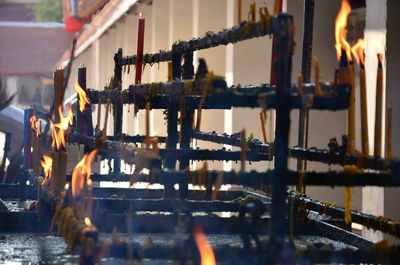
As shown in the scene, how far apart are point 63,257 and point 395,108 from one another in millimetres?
3603

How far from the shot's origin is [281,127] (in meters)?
2.63

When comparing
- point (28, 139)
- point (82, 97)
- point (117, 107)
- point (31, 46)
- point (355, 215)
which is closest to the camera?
point (355, 215)

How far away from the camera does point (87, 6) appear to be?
2350cm

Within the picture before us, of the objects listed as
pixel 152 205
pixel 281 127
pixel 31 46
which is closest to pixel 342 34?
pixel 281 127

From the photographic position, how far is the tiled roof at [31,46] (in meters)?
29.2

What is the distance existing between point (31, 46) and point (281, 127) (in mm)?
27603

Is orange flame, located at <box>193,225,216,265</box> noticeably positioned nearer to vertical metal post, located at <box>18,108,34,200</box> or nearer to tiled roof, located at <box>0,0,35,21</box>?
vertical metal post, located at <box>18,108,34,200</box>

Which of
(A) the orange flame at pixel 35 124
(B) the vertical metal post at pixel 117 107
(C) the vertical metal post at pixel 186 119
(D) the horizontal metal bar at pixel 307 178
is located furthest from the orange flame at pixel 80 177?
(A) the orange flame at pixel 35 124

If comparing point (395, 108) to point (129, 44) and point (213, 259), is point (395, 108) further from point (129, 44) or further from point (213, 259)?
point (129, 44)

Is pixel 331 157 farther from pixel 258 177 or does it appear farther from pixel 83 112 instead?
pixel 83 112

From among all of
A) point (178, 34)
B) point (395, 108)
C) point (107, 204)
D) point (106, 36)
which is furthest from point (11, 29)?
point (107, 204)

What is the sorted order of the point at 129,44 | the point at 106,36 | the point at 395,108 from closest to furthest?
the point at 395,108
the point at 129,44
the point at 106,36

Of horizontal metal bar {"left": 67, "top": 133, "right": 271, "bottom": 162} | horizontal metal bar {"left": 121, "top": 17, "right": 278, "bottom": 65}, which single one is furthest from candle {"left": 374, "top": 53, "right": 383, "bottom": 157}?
horizontal metal bar {"left": 67, "top": 133, "right": 271, "bottom": 162}

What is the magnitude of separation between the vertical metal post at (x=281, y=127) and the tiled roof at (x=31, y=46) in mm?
26938
